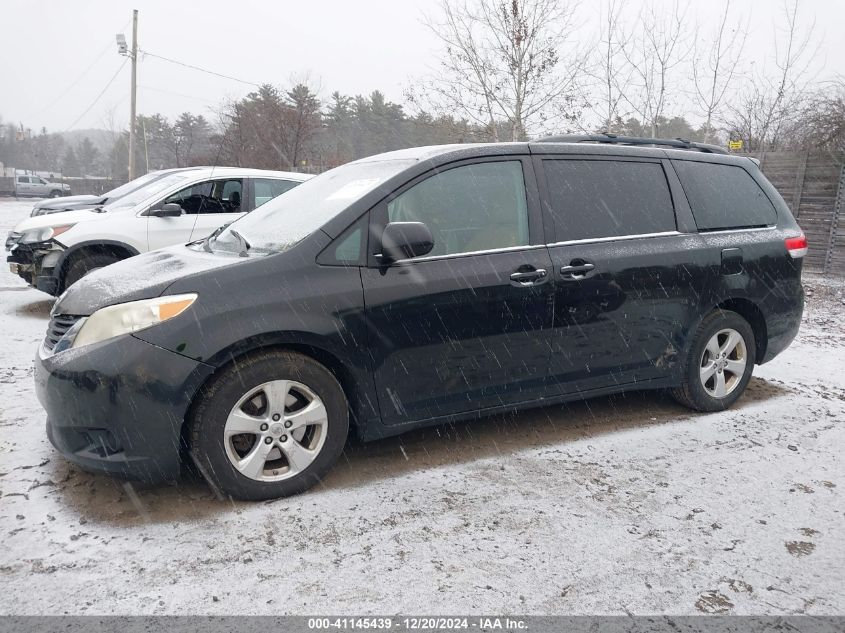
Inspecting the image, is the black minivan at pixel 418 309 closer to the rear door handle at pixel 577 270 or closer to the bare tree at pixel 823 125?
the rear door handle at pixel 577 270

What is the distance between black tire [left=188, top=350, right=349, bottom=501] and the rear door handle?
4.78 ft

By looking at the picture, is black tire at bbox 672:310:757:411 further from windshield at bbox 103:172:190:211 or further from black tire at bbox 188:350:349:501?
windshield at bbox 103:172:190:211

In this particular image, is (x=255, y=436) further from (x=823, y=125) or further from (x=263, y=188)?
(x=823, y=125)

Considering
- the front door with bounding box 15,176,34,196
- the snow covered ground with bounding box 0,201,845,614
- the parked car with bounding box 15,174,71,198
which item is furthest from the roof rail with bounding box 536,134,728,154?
the front door with bounding box 15,176,34,196

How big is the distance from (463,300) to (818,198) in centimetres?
1085

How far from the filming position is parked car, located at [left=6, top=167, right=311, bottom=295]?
7.23 meters

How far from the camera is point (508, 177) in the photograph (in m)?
3.78

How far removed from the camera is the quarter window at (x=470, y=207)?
138 inches

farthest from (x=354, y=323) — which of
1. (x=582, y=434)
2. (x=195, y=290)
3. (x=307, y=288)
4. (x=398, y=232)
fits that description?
(x=582, y=434)

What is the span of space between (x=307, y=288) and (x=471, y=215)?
1038 mm

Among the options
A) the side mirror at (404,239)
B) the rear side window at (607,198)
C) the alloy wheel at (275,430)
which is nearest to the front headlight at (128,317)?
the alloy wheel at (275,430)

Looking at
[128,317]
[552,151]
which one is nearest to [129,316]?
[128,317]

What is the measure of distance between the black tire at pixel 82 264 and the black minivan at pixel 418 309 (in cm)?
396

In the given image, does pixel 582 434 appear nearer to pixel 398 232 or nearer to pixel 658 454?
pixel 658 454
